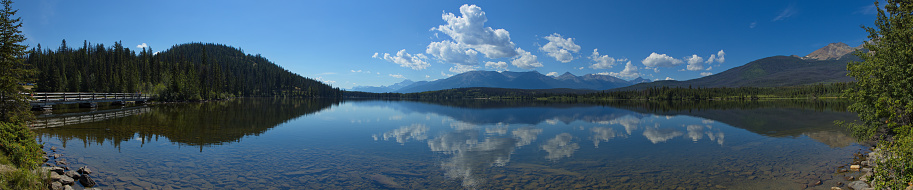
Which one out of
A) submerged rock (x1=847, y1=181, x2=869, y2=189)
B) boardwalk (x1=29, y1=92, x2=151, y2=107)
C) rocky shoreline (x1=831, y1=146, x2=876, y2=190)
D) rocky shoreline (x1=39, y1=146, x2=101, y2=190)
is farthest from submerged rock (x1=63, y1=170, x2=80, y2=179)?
boardwalk (x1=29, y1=92, x2=151, y2=107)

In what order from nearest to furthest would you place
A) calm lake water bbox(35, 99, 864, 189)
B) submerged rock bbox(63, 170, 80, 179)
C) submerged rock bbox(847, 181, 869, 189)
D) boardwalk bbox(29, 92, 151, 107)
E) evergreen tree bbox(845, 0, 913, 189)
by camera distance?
1. submerged rock bbox(847, 181, 869, 189)
2. submerged rock bbox(63, 170, 80, 179)
3. calm lake water bbox(35, 99, 864, 189)
4. evergreen tree bbox(845, 0, 913, 189)
5. boardwalk bbox(29, 92, 151, 107)

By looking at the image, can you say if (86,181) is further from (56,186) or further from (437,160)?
(437,160)

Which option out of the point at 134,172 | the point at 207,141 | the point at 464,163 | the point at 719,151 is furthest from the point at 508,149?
the point at 207,141

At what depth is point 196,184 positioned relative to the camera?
12688mm

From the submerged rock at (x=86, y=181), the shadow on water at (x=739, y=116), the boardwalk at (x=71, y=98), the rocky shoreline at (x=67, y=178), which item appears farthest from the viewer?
the boardwalk at (x=71, y=98)

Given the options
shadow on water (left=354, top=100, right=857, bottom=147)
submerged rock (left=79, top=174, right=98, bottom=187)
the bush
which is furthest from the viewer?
shadow on water (left=354, top=100, right=857, bottom=147)

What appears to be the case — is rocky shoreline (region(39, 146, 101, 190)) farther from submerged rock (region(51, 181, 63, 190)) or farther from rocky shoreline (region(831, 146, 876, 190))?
rocky shoreline (region(831, 146, 876, 190))

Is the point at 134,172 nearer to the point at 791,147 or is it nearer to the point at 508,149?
the point at 508,149

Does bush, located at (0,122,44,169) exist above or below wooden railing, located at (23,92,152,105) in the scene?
below

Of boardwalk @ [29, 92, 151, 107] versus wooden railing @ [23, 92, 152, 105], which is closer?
boardwalk @ [29, 92, 151, 107]

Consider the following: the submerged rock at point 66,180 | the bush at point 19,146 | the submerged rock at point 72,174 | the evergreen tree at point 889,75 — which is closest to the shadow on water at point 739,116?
the evergreen tree at point 889,75

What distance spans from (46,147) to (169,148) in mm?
6319

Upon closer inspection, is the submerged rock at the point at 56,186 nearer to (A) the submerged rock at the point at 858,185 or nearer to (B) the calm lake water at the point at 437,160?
(B) the calm lake water at the point at 437,160

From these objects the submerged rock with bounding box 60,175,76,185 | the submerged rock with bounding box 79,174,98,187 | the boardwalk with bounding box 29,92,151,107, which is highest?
the boardwalk with bounding box 29,92,151,107
